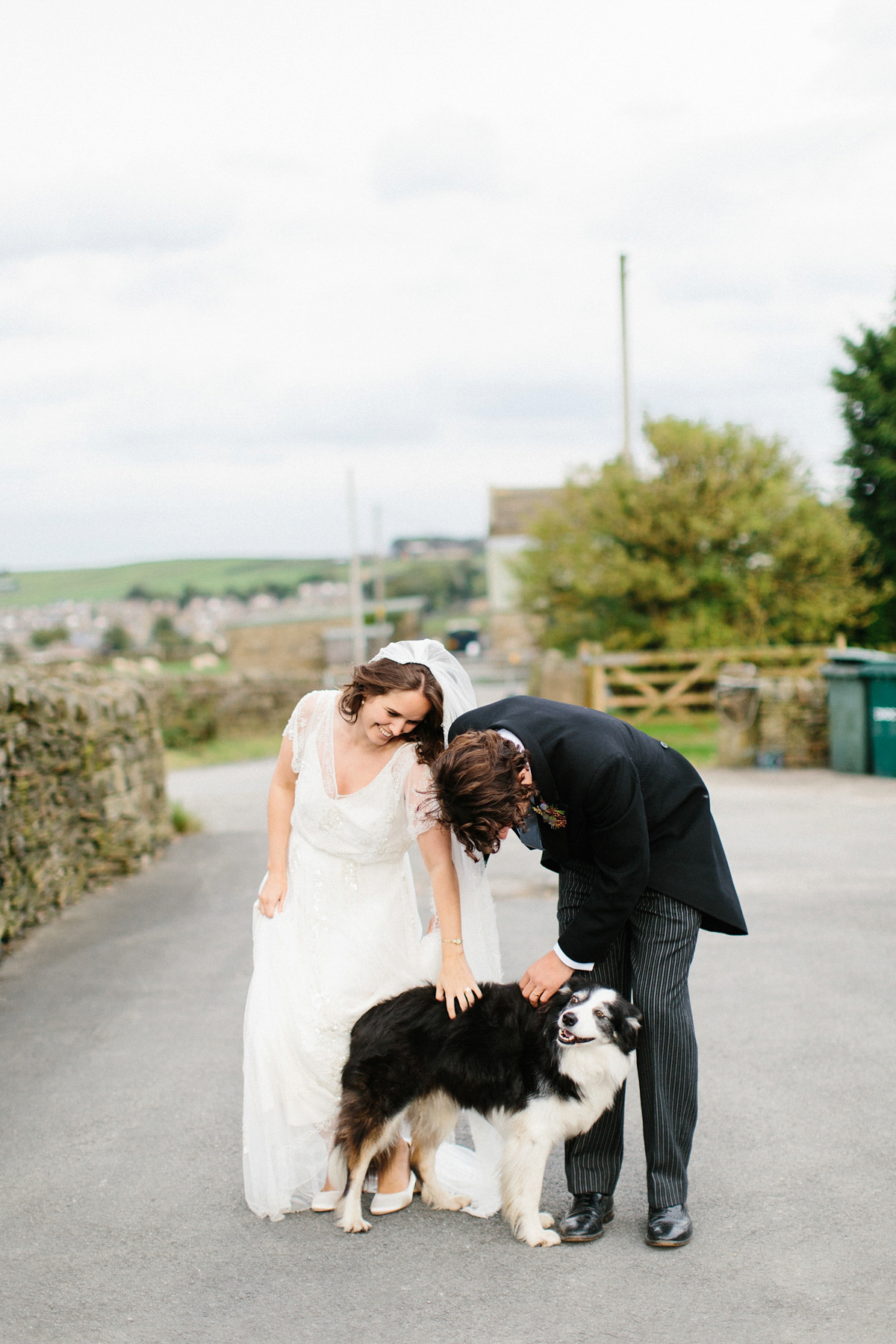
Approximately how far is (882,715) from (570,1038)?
1217 centimetres

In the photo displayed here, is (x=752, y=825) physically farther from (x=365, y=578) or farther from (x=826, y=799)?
(x=365, y=578)

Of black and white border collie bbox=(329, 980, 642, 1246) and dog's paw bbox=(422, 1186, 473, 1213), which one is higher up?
black and white border collie bbox=(329, 980, 642, 1246)

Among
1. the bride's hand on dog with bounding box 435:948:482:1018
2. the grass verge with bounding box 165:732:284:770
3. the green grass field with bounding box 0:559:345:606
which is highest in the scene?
the green grass field with bounding box 0:559:345:606

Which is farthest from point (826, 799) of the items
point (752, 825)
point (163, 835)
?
point (163, 835)

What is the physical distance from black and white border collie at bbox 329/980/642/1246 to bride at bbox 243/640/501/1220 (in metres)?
0.15

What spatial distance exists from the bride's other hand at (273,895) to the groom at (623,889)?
38.5 inches

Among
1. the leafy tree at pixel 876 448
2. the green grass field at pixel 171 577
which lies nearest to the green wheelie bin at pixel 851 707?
the leafy tree at pixel 876 448

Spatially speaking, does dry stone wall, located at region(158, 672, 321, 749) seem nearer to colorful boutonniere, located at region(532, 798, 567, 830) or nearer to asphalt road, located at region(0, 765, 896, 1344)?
asphalt road, located at region(0, 765, 896, 1344)

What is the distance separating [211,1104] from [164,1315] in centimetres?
170

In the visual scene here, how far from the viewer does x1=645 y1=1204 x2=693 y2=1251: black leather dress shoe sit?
3.62 m

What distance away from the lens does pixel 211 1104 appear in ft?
16.4

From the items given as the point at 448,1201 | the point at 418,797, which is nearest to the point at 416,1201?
the point at 448,1201

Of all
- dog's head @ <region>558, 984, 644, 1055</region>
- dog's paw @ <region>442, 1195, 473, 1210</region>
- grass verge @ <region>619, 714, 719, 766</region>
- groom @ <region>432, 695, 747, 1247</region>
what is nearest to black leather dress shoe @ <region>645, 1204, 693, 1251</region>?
groom @ <region>432, 695, 747, 1247</region>

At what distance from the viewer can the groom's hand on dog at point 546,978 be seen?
355 cm
